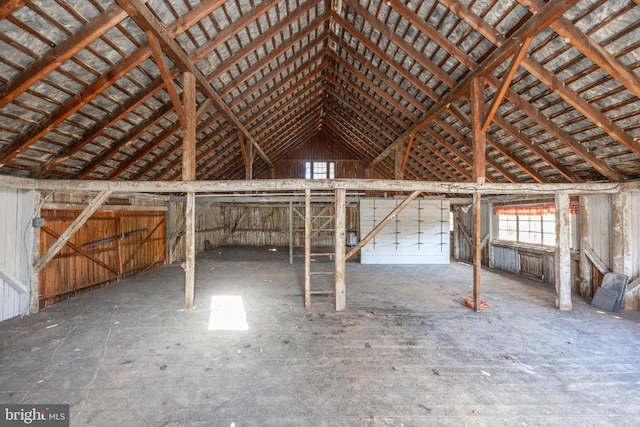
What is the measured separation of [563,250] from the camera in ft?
22.6

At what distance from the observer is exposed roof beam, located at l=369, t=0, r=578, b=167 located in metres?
4.40

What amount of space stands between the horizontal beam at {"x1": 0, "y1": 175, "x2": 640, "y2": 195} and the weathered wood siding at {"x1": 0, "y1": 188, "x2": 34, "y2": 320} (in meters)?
0.41

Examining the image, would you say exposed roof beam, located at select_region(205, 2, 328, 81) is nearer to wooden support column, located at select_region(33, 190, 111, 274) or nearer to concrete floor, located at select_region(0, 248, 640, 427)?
wooden support column, located at select_region(33, 190, 111, 274)

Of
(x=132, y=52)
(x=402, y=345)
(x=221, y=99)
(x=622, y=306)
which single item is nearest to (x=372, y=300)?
(x=402, y=345)

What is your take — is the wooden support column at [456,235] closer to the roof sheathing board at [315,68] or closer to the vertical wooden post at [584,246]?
the roof sheathing board at [315,68]

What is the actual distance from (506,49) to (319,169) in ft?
45.7

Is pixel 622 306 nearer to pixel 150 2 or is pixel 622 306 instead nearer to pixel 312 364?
pixel 312 364

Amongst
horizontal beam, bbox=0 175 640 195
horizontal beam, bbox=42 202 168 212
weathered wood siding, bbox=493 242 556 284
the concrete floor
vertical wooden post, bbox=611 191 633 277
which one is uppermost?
horizontal beam, bbox=0 175 640 195

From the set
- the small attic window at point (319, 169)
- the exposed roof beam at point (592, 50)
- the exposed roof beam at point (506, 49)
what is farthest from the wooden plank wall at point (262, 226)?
the exposed roof beam at point (592, 50)

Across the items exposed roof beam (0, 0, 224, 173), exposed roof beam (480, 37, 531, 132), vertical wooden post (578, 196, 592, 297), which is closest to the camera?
Answer: exposed roof beam (480, 37, 531, 132)

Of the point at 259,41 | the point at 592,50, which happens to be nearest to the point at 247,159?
the point at 259,41

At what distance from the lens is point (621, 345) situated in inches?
198

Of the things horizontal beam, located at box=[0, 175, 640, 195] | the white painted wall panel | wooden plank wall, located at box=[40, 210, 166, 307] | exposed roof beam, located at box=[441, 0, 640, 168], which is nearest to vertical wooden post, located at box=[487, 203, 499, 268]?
the white painted wall panel

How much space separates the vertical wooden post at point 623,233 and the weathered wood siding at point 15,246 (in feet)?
46.0
